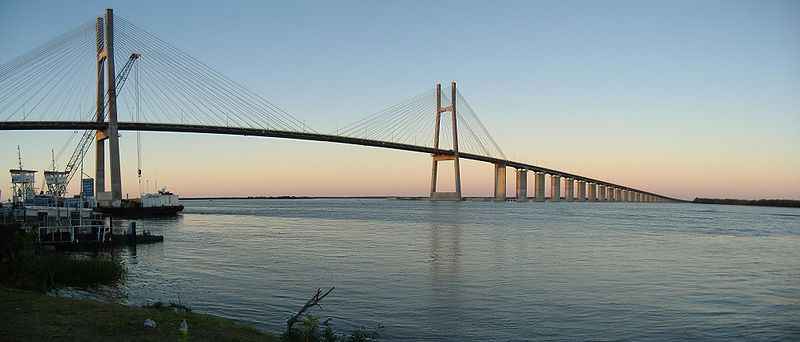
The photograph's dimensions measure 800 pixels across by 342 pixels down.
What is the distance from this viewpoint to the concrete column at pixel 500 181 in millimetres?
124312

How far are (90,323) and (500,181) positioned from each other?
120112 millimetres

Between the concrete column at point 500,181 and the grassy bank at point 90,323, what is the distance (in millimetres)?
114937

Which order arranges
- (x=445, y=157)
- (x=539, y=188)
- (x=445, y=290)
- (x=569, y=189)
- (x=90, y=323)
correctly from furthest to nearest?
(x=569, y=189) < (x=539, y=188) < (x=445, y=157) < (x=445, y=290) < (x=90, y=323)

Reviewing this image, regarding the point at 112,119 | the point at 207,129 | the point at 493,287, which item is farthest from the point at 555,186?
the point at 493,287

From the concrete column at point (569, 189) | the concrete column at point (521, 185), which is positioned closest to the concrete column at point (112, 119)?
the concrete column at point (521, 185)

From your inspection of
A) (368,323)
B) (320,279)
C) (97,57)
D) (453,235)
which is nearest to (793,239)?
(453,235)

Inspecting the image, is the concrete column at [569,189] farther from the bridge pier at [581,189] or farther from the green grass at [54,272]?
the green grass at [54,272]

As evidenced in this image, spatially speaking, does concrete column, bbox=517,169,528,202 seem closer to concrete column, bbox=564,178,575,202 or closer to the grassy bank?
concrete column, bbox=564,178,575,202

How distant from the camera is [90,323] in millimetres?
9273

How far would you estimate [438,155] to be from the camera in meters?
112

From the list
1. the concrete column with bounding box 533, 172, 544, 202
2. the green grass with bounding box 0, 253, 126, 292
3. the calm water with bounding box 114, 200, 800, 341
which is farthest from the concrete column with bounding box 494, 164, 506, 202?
the green grass with bounding box 0, 253, 126, 292

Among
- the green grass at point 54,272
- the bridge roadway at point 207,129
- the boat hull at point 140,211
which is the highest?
the bridge roadway at point 207,129

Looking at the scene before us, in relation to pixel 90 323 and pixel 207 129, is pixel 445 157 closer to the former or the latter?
pixel 207 129

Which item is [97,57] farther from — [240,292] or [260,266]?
[240,292]
